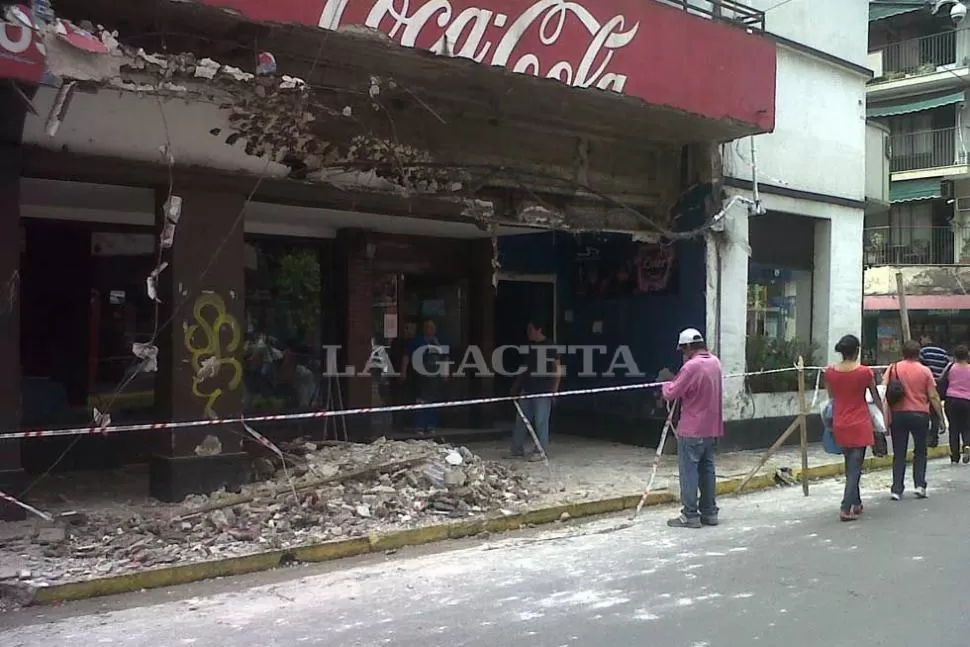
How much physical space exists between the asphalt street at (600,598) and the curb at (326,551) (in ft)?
A: 0.60

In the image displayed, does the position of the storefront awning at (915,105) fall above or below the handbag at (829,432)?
above

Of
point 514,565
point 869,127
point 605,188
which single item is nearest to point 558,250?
point 605,188

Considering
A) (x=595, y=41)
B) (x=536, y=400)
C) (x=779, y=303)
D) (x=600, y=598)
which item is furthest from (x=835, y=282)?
(x=600, y=598)

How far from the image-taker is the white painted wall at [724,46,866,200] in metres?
13.5

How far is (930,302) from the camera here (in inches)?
1139

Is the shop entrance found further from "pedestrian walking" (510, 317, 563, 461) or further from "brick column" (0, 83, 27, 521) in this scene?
"brick column" (0, 83, 27, 521)

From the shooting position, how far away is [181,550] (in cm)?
700

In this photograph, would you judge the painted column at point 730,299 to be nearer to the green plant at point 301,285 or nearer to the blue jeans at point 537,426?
the blue jeans at point 537,426

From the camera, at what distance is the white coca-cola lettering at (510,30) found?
7.76 meters

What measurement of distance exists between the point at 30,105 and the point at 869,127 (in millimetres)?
14514

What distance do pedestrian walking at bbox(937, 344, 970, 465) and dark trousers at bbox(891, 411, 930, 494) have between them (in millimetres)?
2838

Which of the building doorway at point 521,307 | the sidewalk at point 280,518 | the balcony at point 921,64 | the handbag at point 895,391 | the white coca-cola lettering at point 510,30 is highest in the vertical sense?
the balcony at point 921,64

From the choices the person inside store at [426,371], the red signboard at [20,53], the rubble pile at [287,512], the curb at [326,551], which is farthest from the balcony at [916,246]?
the red signboard at [20,53]

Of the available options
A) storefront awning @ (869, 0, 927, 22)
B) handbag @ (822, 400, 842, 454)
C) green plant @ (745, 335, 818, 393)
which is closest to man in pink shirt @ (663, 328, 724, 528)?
handbag @ (822, 400, 842, 454)
